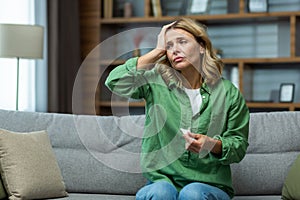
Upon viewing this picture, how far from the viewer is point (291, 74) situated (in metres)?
4.54

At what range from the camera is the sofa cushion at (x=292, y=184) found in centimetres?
232

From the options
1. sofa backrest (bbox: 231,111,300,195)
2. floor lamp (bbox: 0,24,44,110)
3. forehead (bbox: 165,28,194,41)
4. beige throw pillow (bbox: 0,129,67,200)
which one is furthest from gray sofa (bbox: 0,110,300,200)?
floor lamp (bbox: 0,24,44,110)

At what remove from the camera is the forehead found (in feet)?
6.47

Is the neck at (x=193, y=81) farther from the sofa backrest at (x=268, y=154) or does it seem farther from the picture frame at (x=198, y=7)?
the picture frame at (x=198, y=7)

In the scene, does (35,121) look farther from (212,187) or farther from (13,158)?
(212,187)

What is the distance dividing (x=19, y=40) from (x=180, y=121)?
1.83m

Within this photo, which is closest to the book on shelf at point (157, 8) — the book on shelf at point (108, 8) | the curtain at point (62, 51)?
the book on shelf at point (108, 8)

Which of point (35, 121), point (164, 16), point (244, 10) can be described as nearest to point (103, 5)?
point (164, 16)

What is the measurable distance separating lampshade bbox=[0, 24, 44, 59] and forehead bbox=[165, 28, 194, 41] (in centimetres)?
181

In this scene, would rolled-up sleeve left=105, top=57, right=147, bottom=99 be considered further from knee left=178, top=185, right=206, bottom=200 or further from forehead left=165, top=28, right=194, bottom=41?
knee left=178, top=185, right=206, bottom=200

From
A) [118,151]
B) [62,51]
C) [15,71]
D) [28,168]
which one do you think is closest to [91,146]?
[118,151]

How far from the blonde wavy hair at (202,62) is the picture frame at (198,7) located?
8.21 ft

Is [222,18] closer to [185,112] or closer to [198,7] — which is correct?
[198,7]

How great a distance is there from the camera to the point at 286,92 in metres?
4.44
